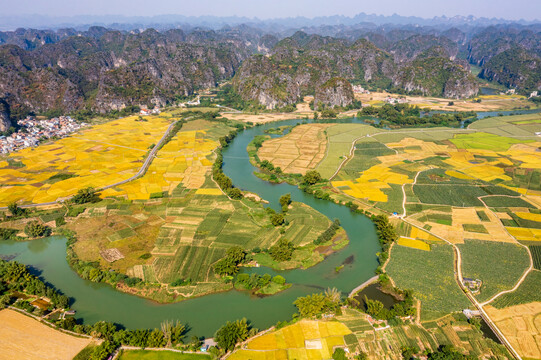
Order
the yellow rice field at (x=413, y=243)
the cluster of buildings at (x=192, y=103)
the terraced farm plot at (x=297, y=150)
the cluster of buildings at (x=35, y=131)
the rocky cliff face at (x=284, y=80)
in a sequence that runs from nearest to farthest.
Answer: the yellow rice field at (x=413, y=243) → the terraced farm plot at (x=297, y=150) → the cluster of buildings at (x=35, y=131) → the rocky cliff face at (x=284, y=80) → the cluster of buildings at (x=192, y=103)

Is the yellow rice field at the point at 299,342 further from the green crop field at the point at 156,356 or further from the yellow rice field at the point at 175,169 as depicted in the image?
the yellow rice field at the point at 175,169

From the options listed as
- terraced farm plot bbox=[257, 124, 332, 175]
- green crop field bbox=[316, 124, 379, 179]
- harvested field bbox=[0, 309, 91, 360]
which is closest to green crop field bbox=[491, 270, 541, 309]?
green crop field bbox=[316, 124, 379, 179]

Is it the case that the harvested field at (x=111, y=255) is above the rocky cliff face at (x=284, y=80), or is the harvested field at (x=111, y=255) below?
below

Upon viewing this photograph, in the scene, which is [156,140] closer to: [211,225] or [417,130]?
[211,225]

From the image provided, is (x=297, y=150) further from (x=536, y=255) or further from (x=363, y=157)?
(x=536, y=255)

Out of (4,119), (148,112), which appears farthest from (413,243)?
(4,119)

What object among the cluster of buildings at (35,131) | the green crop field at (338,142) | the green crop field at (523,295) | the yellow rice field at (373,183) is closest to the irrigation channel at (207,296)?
the yellow rice field at (373,183)

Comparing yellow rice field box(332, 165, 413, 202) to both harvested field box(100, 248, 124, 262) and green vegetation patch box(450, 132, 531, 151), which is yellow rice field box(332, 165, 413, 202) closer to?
green vegetation patch box(450, 132, 531, 151)
